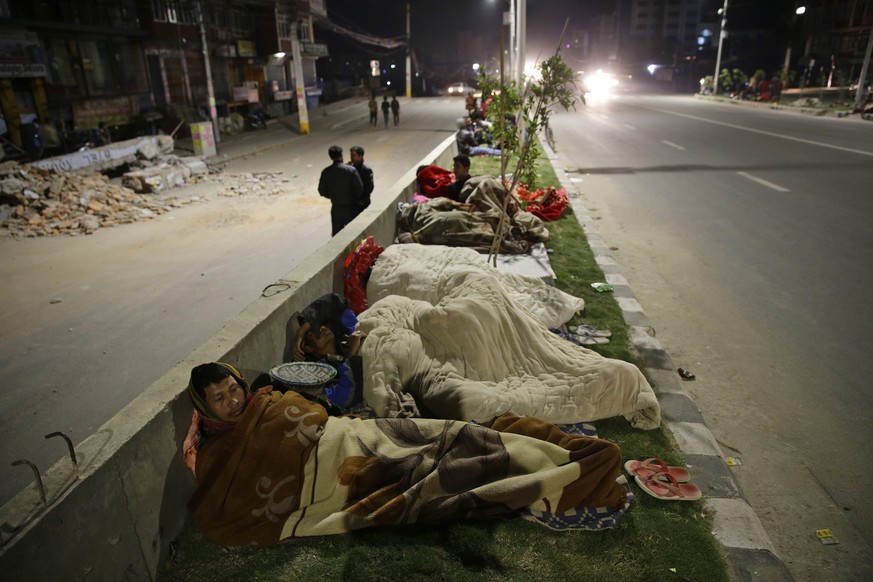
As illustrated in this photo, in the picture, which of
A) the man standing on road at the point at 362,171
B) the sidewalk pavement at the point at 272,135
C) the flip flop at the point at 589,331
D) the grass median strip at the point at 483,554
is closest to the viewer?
the grass median strip at the point at 483,554

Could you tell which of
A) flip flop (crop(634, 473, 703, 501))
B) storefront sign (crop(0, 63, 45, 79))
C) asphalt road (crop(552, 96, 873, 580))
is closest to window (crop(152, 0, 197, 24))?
storefront sign (crop(0, 63, 45, 79))

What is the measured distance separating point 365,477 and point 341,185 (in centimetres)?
536

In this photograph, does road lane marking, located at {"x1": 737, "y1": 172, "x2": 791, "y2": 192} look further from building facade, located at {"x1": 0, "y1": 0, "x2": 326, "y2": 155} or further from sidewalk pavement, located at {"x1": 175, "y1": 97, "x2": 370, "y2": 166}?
building facade, located at {"x1": 0, "y1": 0, "x2": 326, "y2": 155}

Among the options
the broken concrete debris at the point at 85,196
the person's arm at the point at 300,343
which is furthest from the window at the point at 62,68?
the person's arm at the point at 300,343

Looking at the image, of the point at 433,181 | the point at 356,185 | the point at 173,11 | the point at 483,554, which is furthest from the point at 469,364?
the point at 173,11

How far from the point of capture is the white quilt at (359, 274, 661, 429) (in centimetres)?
346

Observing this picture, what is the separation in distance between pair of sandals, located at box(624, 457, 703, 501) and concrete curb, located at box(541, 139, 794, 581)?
0.08 metres

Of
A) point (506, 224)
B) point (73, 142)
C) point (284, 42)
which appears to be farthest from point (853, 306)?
point (284, 42)

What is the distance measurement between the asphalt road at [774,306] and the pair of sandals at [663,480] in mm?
434

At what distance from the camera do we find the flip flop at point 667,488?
2947 mm

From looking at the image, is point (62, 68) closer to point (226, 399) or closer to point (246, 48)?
point (246, 48)

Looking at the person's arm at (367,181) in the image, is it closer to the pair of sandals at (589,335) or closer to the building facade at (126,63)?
the pair of sandals at (589,335)

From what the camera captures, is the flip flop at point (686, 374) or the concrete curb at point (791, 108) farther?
the concrete curb at point (791, 108)

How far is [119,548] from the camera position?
2.22 meters
